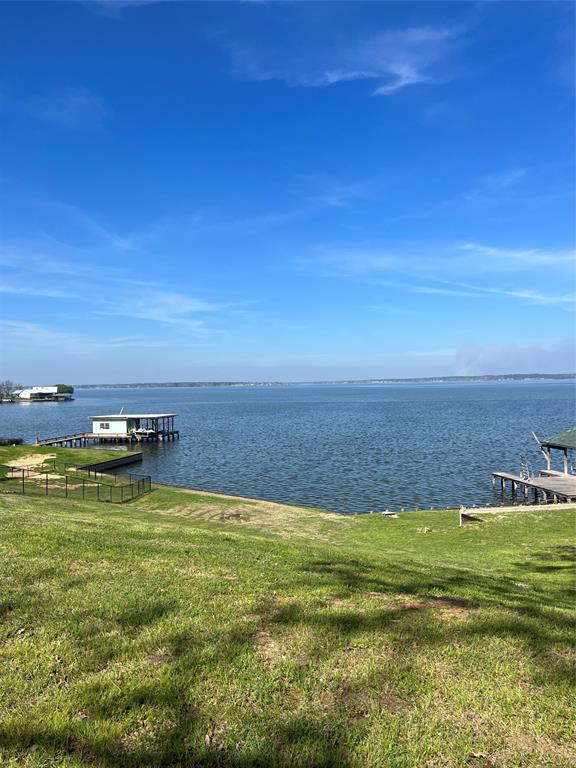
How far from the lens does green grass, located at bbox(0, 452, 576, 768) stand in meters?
4.34

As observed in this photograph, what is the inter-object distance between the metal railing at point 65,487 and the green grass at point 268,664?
1952 centimetres

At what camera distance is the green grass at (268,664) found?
4336 mm

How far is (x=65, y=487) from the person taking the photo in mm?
30641

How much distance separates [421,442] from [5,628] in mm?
62409

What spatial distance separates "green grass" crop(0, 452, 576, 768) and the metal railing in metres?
19.5

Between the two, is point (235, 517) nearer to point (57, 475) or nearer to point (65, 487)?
point (65, 487)

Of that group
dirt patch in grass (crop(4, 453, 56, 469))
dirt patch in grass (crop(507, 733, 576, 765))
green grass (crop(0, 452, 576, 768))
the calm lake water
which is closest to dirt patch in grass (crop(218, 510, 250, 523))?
the calm lake water

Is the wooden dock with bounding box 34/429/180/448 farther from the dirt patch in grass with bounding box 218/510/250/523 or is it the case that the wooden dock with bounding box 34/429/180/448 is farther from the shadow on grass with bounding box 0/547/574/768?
the shadow on grass with bounding box 0/547/574/768

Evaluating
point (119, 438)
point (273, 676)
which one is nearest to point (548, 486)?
point (273, 676)

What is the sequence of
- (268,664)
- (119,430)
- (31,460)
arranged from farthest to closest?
(119,430) < (31,460) < (268,664)

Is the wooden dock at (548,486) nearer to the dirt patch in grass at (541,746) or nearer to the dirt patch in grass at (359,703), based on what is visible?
the dirt patch in grass at (541,746)

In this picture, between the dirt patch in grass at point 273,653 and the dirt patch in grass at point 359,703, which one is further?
the dirt patch in grass at point 273,653

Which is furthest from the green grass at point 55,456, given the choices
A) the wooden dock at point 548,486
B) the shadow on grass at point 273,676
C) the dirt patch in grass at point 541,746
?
the dirt patch in grass at point 541,746

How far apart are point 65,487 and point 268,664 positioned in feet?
93.4
